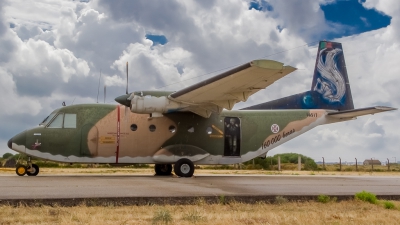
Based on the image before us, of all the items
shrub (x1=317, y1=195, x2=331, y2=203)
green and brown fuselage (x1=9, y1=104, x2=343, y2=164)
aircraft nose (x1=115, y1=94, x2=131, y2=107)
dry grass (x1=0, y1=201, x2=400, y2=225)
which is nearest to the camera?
dry grass (x1=0, y1=201, x2=400, y2=225)

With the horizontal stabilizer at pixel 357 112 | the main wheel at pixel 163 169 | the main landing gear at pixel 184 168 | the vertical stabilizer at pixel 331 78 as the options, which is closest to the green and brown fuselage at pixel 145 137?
the main landing gear at pixel 184 168

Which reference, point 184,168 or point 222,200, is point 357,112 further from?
point 222,200

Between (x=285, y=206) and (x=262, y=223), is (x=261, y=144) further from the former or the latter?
(x=262, y=223)

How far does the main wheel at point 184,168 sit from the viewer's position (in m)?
19.4

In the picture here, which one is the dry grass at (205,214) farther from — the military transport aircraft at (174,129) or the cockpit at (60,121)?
the cockpit at (60,121)

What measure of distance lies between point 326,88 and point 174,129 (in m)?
8.18

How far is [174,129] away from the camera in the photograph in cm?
1992

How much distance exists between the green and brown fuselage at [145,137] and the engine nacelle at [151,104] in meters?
1.25

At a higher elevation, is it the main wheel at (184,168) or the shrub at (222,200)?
the main wheel at (184,168)

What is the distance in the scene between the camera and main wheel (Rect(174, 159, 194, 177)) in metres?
19.4

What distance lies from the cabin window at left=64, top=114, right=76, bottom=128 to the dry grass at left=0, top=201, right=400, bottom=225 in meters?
10.6

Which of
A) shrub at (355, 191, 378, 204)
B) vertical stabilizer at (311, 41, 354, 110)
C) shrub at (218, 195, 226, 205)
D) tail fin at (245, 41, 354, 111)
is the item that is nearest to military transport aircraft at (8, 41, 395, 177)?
tail fin at (245, 41, 354, 111)

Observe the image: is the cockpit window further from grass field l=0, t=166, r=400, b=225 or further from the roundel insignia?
grass field l=0, t=166, r=400, b=225

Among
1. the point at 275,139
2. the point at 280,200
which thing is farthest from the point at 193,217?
the point at 275,139
